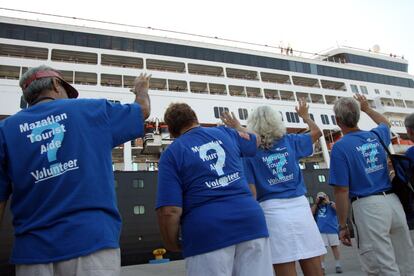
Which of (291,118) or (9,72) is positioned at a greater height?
(9,72)

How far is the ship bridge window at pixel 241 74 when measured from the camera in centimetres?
1919

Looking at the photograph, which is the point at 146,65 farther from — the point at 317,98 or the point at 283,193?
the point at 283,193

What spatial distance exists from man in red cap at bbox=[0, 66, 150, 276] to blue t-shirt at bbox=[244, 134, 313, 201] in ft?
4.32

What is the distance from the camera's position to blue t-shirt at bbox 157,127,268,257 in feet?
6.30

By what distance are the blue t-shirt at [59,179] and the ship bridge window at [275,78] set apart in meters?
18.9

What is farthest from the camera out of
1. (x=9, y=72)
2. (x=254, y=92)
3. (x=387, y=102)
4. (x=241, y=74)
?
(x=387, y=102)

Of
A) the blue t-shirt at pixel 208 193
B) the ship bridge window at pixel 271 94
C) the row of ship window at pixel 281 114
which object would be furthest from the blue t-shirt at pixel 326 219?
the ship bridge window at pixel 271 94

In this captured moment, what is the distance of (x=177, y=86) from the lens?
17.5 m

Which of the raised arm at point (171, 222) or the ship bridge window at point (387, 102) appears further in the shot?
the ship bridge window at point (387, 102)

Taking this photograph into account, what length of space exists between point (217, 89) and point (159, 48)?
375 centimetres

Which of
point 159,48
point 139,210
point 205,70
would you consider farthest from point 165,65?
point 139,210

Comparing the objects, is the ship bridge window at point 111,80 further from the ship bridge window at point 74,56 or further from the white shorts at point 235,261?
the white shorts at point 235,261

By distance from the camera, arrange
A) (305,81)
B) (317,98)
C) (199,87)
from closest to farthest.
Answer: (199,87)
(317,98)
(305,81)

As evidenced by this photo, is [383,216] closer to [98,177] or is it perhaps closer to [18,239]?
[98,177]
